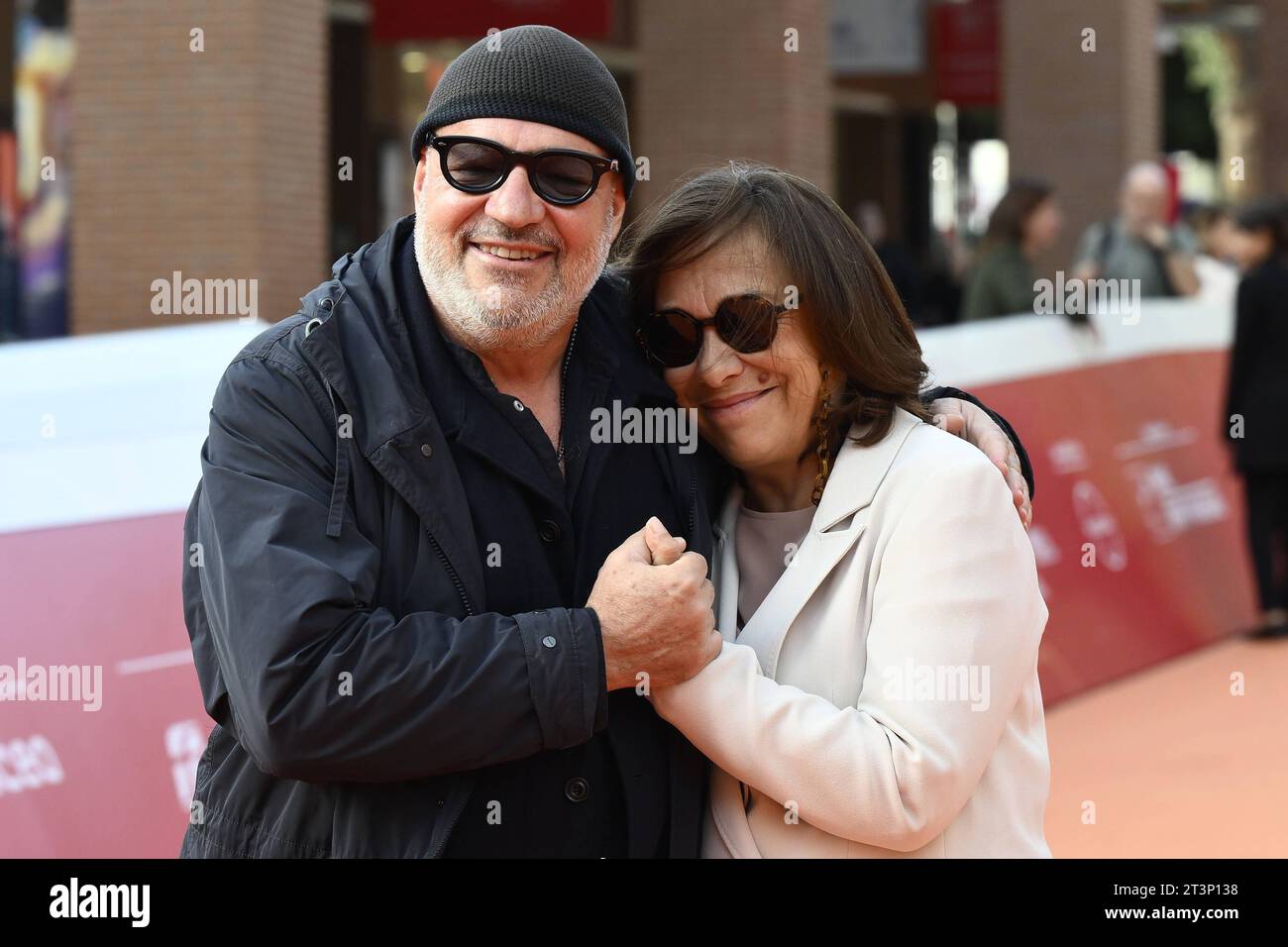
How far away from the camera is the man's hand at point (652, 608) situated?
2484mm

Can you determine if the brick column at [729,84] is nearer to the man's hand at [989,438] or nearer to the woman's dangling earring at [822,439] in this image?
the man's hand at [989,438]

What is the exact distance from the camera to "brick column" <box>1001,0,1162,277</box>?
57.8 feet

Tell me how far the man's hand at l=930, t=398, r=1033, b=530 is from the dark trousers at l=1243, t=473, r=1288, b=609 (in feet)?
23.2

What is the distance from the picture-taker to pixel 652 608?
2494mm

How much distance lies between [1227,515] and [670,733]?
8133mm

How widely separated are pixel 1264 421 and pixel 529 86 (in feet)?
25.7

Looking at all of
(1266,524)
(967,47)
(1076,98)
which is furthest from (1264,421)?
(967,47)

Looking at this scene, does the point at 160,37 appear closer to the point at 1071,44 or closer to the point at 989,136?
the point at 1071,44

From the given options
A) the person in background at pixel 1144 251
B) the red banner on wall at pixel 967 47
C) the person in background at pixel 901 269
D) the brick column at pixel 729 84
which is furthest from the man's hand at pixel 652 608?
A: the red banner on wall at pixel 967 47

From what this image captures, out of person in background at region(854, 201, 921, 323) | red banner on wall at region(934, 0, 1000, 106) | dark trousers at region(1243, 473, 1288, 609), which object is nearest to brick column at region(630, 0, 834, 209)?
person in background at region(854, 201, 921, 323)

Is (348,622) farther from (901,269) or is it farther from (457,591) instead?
(901,269)

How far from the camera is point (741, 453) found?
2.92 m

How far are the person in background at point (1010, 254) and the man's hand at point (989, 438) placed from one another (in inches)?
274
